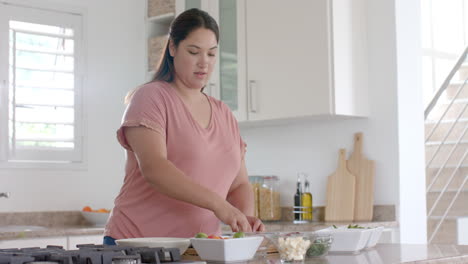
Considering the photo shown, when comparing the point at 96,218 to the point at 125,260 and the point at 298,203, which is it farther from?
the point at 125,260

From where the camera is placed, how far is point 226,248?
5.54 ft

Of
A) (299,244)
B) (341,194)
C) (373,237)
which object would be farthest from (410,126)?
(299,244)

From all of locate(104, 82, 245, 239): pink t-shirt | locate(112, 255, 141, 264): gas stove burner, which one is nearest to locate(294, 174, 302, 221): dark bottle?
locate(104, 82, 245, 239): pink t-shirt

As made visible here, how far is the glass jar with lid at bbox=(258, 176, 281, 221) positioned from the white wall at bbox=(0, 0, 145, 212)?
1.07m

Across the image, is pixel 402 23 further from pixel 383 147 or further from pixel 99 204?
pixel 99 204

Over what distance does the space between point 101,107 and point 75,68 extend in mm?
310

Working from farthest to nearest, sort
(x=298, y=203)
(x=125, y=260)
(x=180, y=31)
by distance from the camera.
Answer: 1. (x=298, y=203)
2. (x=180, y=31)
3. (x=125, y=260)

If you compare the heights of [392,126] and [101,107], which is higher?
[101,107]

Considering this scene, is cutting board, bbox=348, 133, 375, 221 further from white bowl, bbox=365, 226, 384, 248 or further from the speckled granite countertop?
white bowl, bbox=365, 226, 384, 248

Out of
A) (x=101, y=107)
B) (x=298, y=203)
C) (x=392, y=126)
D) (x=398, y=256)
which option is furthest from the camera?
(x=101, y=107)

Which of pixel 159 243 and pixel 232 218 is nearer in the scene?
pixel 159 243

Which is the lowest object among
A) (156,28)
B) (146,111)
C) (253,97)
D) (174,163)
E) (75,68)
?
(174,163)

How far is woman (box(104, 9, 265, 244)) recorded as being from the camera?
202 centimetres

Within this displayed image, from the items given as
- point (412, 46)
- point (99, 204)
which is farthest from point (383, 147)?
point (99, 204)
